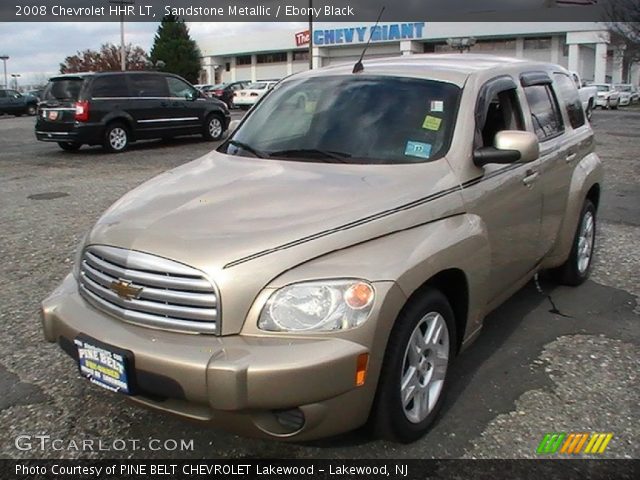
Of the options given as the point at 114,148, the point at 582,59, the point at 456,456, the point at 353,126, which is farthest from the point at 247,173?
the point at 582,59

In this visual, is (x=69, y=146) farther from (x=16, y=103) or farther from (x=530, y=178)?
(x=16, y=103)

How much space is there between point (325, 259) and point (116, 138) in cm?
1285

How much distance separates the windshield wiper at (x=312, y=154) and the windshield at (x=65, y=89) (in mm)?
11343

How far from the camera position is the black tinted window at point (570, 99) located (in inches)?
190

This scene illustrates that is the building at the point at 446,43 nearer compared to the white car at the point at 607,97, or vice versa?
the white car at the point at 607,97

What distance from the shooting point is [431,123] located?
11.4ft

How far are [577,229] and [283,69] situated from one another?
64385 millimetres

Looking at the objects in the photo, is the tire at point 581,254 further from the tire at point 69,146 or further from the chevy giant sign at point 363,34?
the chevy giant sign at point 363,34

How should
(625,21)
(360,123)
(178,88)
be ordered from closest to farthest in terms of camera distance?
(360,123)
(178,88)
(625,21)

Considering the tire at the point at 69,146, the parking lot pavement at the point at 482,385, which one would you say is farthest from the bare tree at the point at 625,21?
→ the parking lot pavement at the point at 482,385

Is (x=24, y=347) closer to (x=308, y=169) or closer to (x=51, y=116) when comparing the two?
(x=308, y=169)

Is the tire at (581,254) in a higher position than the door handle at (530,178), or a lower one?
lower

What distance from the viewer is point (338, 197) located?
2.90 metres

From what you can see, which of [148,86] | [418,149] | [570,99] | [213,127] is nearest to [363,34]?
[213,127]
